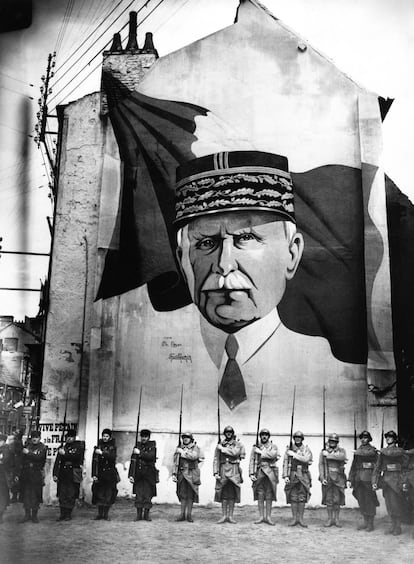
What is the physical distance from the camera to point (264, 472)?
7227 mm

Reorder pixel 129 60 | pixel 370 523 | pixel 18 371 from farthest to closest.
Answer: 1. pixel 129 60
2. pixel 18 371
3. pixel 370 523

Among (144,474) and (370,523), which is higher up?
(144,474)

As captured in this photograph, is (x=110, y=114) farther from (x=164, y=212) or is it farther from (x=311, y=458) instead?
(x=311, y=458)

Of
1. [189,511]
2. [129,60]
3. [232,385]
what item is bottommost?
[189,511]

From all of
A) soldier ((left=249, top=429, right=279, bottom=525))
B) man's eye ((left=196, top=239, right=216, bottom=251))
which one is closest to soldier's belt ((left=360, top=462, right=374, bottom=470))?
soldier ((left=249, top=429, right=279, bottom=525))

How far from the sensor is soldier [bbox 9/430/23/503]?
23.5 ft

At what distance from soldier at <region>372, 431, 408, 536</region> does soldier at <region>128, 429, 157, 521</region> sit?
2.22 meters

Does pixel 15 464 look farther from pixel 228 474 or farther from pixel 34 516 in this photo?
pixel 228 474

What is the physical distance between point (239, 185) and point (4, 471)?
386 centimetres

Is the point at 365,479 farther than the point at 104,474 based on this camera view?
No

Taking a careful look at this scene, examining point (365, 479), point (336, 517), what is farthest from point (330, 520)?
point (365, 479)

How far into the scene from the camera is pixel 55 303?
8102 mm
